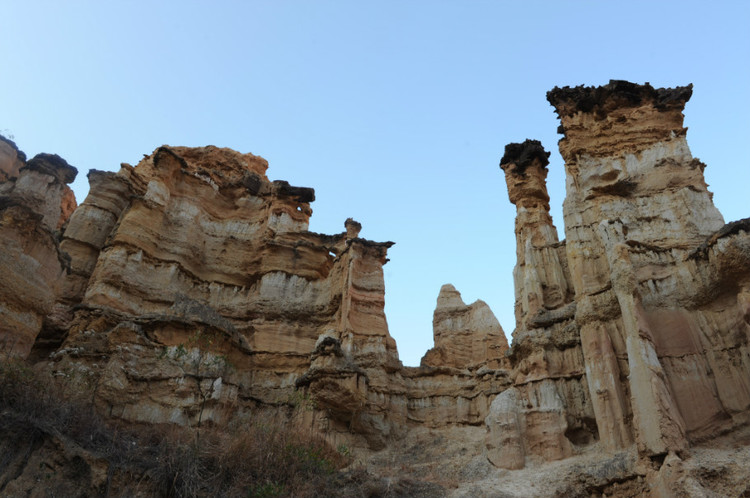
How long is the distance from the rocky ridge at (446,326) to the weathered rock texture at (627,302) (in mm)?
62

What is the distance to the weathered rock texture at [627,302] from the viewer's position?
→ 45.7 ft

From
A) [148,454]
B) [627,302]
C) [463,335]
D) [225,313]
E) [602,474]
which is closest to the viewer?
[148,454]

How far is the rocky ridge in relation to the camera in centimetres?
1370

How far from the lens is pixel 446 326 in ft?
112

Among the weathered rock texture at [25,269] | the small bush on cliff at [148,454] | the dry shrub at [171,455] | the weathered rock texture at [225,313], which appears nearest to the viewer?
the small bush on cliff at [148,454]

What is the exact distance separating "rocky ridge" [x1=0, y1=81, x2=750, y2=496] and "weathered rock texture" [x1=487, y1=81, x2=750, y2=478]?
6 centimetres

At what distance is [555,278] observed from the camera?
2123cm

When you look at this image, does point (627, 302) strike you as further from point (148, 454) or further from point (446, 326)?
point (446, 326)

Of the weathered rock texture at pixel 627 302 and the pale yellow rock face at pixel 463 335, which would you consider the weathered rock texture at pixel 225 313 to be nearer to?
the pale yellow rock face at pixel 463 335

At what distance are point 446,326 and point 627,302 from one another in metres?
19.7

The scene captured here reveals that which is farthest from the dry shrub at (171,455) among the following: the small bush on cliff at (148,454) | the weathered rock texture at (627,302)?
the weathered rock texture at (627,302)

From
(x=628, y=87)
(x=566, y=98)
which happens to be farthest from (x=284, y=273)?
(x=628, y=87)

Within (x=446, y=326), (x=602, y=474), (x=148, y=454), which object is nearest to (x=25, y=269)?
(x=148, y=454)

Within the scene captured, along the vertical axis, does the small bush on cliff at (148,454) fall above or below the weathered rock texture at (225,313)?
below
